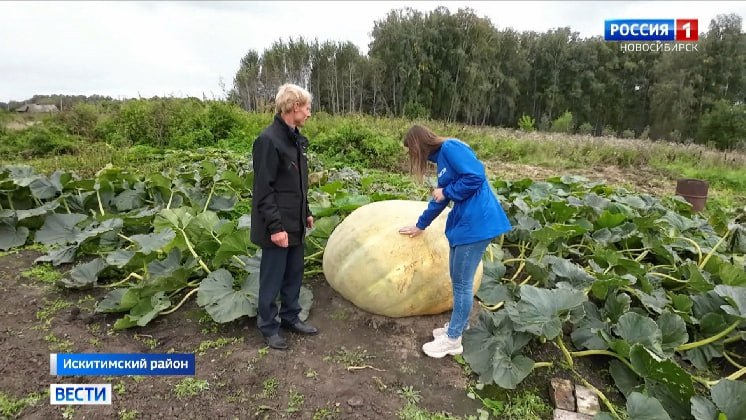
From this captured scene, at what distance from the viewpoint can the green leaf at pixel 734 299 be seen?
8.94 feet

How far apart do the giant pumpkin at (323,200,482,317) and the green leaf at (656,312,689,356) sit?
1.09m

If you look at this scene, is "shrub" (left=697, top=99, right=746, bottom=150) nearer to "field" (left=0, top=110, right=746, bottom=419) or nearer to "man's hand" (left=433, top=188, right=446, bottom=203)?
"field" (left=0, top=110, right=746, bottom=419)

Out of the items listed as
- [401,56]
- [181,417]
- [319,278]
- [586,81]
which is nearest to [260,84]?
[401,56]

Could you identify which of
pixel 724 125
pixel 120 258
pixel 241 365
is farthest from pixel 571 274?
pixel 724 125

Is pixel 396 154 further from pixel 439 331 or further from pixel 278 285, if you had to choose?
pixel 278 285

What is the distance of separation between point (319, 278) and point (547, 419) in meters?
1.89

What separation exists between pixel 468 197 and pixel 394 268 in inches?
30.5

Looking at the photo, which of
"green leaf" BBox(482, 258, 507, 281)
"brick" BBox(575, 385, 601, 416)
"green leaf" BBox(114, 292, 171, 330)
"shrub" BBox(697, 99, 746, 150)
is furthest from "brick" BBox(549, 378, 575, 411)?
"shrub" BBox(697, 99, 746, 150)

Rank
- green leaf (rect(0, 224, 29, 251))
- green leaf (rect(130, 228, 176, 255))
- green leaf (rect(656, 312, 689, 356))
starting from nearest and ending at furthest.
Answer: green leaf (rect(656, 312, 689, 356))
green leaf (rect(130, 228, 176, 255))
green leaf (rect(0, 224, 29, 251))

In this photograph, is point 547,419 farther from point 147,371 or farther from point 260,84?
point 260,84

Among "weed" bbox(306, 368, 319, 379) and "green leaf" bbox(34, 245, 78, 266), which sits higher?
"green leaf" bbox(34, 245, 78, 266)

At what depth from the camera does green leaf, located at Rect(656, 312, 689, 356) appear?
2711 millimetres

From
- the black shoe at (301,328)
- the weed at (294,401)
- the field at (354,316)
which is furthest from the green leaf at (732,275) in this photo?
the weed at (294,401)

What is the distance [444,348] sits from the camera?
278cm
